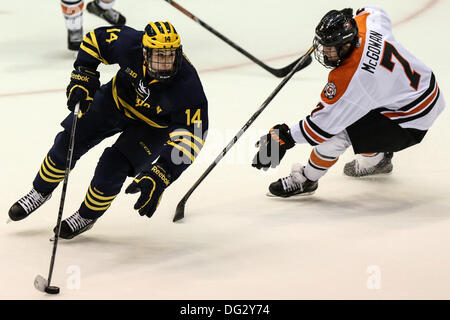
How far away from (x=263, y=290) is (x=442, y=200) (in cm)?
132

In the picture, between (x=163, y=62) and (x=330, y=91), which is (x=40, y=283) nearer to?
(x=163, y=62)

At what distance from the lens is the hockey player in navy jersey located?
10.5ft

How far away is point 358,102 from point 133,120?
0.96m

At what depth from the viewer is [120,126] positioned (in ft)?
11.7

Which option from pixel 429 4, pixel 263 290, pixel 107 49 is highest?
pixel 107 49

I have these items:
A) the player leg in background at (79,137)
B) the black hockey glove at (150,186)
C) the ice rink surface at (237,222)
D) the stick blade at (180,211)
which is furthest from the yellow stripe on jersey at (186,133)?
the stick blade at (180,211)

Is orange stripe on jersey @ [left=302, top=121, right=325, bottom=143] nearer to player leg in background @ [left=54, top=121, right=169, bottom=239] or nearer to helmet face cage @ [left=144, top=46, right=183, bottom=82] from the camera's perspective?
player leg in background @ [left=54, top=121, right=169, bottom=239]

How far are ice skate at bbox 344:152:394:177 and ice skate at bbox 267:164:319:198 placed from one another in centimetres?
32

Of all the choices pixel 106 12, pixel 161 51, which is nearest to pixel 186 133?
pixel 161 51

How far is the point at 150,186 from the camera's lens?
3152 millimetres

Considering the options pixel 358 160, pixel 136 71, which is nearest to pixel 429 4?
pixel 358 160

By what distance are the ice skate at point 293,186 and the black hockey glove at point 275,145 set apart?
0.31 meters
